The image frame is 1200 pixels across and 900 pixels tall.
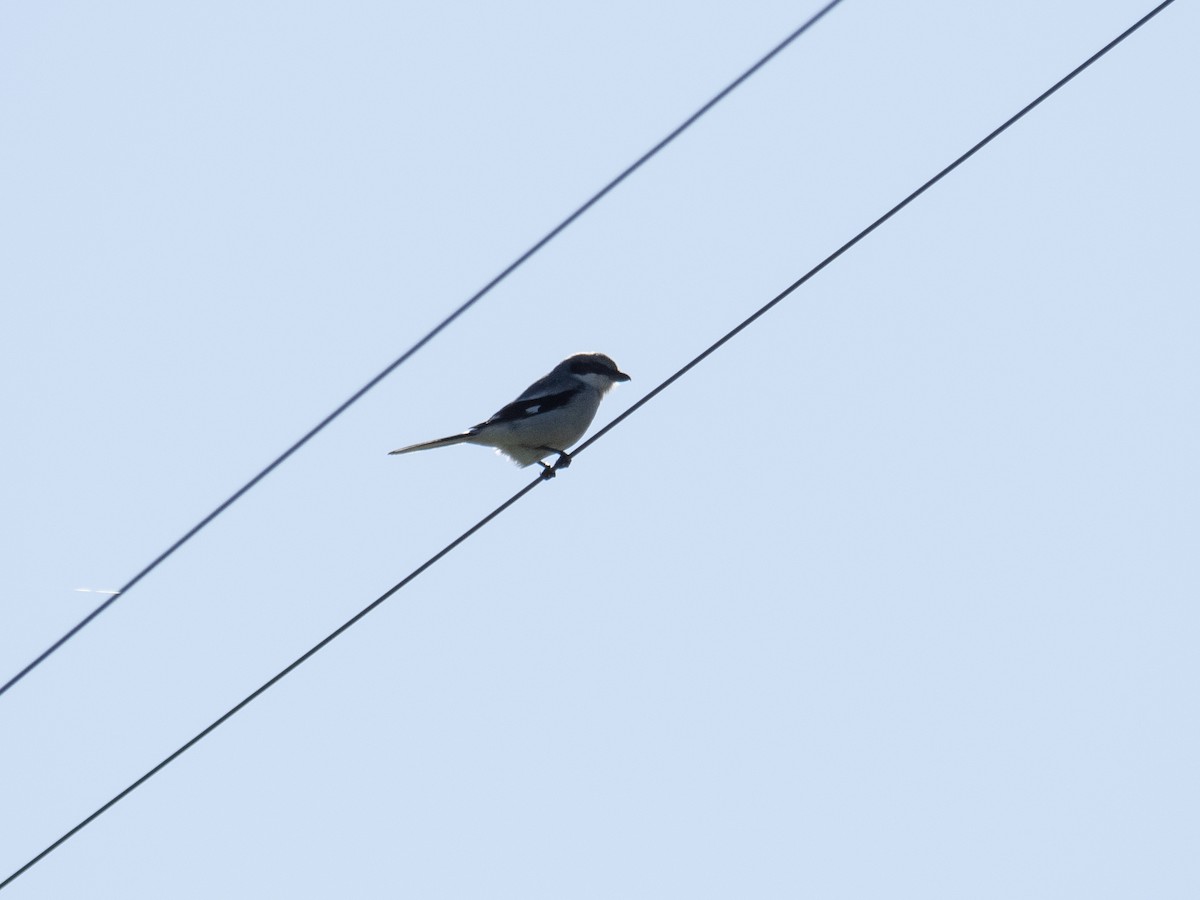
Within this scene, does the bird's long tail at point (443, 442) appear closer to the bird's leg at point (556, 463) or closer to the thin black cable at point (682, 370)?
the bird's leg at point (556, 463)

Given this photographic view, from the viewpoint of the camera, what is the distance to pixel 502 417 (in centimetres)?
941

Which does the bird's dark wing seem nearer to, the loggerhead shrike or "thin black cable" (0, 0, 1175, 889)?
the loggerhead shrike

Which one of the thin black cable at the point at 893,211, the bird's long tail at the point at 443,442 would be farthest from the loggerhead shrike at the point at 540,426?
the thin black cable at the point at 893,211

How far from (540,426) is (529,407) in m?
0.23

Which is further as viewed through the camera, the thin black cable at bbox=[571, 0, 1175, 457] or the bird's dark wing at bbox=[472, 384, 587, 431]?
the bird's dark wing at bbox=[472, 384, 587, 431]

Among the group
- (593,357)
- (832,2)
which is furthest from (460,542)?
→ (593,357)

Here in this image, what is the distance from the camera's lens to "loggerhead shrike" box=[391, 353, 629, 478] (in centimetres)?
928

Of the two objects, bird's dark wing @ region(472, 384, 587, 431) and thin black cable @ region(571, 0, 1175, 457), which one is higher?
bird's dark wing @ region(472, 384, 587, 431)

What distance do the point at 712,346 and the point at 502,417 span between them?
13.1 feet

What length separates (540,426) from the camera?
9.30 meters

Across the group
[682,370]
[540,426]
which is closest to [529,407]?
[540,426]

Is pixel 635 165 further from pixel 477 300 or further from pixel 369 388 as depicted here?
pixel 369 388

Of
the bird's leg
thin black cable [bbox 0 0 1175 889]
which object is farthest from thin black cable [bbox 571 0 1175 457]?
the bird's leg

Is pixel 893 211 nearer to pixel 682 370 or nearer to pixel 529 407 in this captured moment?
pixel 682 370
